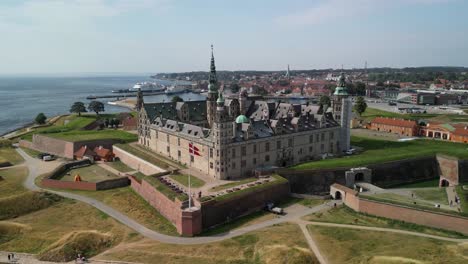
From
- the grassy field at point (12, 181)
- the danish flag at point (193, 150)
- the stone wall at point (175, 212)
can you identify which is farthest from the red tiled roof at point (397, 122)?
the grassy field at point (12, 181)

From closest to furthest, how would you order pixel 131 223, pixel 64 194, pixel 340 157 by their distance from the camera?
pixel 131 223 → pixel 64 194 → pixel 340 157

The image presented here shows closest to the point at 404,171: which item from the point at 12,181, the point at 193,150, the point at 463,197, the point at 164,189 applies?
the point at 463,197

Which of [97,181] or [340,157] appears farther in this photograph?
[340,157]

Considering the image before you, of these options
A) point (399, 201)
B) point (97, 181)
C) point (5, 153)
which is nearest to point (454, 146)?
point (399, 201)

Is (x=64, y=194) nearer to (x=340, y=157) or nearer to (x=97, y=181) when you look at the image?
(x=97, y=181)

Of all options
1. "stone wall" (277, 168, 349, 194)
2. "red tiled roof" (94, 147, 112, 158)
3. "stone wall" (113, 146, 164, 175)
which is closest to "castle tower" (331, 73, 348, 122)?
"stone wall" (277, 168, 349, 194)

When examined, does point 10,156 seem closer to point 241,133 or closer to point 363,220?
point 241,133
